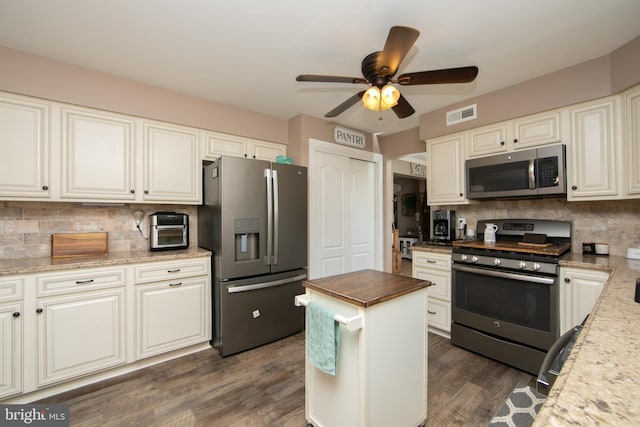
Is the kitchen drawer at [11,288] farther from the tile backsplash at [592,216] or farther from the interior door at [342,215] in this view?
the tile backsplash at [592,216]

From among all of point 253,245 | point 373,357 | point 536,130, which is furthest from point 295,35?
point 536,130

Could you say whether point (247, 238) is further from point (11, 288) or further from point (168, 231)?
point (11, 288)

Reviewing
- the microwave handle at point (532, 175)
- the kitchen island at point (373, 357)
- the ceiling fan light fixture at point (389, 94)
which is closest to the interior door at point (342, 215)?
the ceiling fan light fixture at point (389, 94)

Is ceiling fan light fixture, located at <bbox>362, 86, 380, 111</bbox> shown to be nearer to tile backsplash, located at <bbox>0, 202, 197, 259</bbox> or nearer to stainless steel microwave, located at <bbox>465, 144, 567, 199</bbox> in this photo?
stainless steel microwave, located at <bbox>465, 144, 567, 199</bbox>

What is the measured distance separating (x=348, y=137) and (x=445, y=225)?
166 cm

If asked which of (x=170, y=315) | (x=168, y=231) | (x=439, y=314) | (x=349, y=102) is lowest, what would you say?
(x=439, y=314)

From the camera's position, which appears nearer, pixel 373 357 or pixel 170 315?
pixel 373 357

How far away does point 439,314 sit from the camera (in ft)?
9.29

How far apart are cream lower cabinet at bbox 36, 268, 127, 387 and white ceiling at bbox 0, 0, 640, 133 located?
66.2 inches

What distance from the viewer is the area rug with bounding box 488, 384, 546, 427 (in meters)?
1.00

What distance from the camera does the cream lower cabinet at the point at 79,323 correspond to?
191cm

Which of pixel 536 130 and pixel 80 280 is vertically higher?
pixel 536 130

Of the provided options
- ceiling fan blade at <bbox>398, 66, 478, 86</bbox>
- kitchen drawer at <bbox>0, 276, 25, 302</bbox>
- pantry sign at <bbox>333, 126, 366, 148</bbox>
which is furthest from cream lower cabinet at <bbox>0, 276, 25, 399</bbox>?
pantry sign at <bbox>333, 126, 366, 148</bbox>

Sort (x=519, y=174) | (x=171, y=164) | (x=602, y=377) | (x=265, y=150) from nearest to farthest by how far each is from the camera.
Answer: (x=602, y=377), (x=519, y=174), (x=171, y=164), (x=265, y=150)
